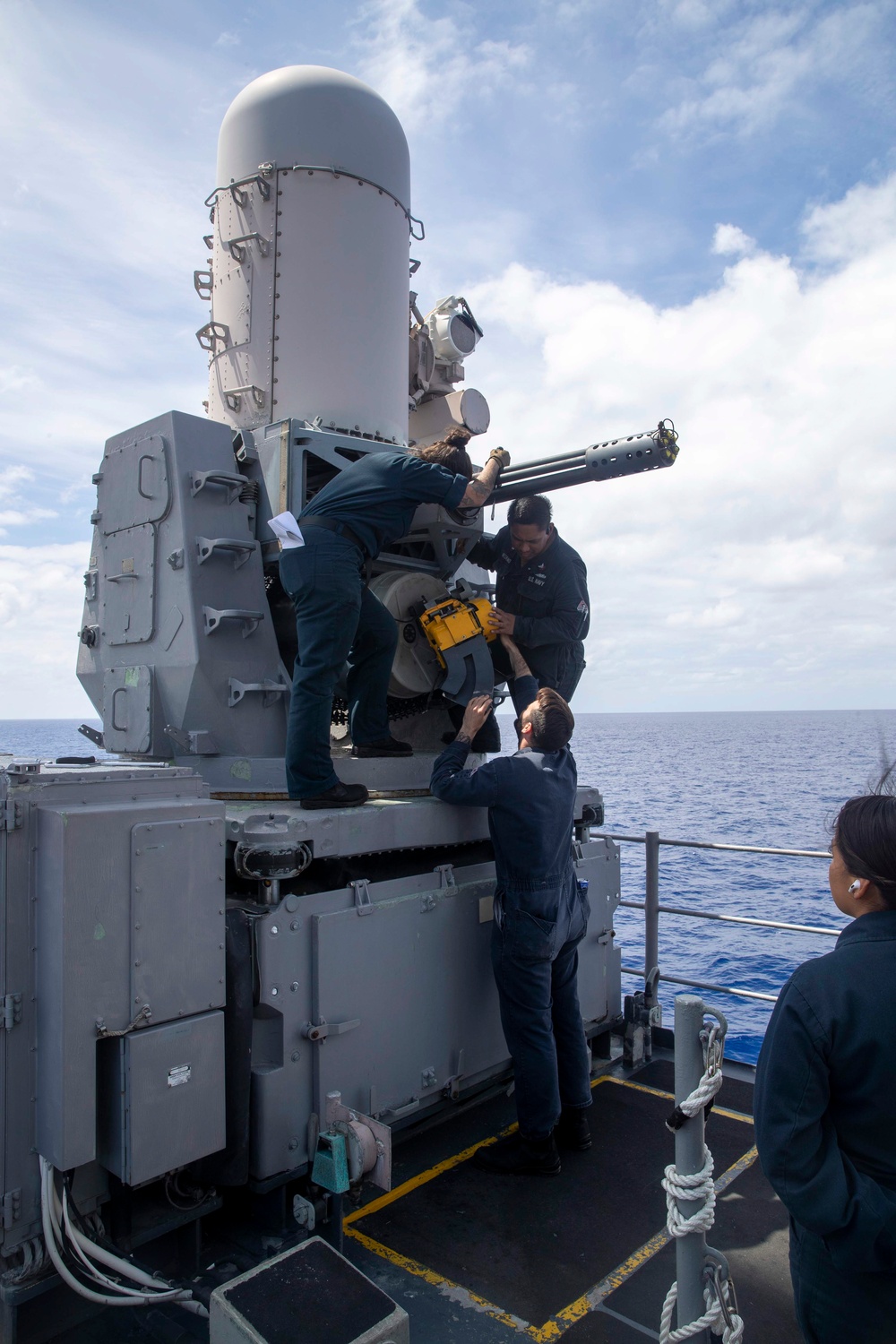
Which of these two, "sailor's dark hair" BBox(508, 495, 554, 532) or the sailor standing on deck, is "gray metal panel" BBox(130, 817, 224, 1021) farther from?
"sailor's dark hair" BBox(508, 495, 554, 532)

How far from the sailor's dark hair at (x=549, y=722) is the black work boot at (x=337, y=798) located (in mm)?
874

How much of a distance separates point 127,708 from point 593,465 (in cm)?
289

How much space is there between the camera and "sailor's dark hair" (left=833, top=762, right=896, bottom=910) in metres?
1.93

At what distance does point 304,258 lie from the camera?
5461 mm

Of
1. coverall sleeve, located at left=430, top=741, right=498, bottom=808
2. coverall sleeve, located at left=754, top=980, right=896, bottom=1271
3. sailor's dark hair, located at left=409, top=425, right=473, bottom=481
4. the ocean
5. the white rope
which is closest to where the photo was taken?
coverall sleeve, located at left=754, top=980, right=896, bottom=1271

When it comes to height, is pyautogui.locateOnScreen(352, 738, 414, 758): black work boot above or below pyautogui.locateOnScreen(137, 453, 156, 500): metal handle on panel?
below

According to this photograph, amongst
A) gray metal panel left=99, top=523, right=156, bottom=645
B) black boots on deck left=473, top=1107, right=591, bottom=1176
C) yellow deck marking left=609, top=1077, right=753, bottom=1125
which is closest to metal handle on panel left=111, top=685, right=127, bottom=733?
gray metal panel left=99, top=523, right=156, bottom=645

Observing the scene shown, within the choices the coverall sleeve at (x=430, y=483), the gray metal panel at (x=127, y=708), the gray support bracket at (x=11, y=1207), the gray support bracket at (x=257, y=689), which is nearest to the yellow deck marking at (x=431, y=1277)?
the gray support bracket at (x=11, y=1207)

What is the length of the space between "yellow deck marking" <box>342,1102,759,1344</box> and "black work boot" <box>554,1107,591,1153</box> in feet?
1.08

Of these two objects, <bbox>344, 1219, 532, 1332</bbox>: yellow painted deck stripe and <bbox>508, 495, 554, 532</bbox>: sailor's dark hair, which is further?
<bbox>508, 495, 554, 532</bbox>: sailor's dark hair

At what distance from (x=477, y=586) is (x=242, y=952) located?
131 inches

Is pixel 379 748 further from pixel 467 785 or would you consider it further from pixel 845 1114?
pixel 845 1114

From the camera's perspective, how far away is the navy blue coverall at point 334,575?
4266 millimetres

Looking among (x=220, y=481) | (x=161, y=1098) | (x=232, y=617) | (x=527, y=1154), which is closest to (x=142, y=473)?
(x=220, y=481)
